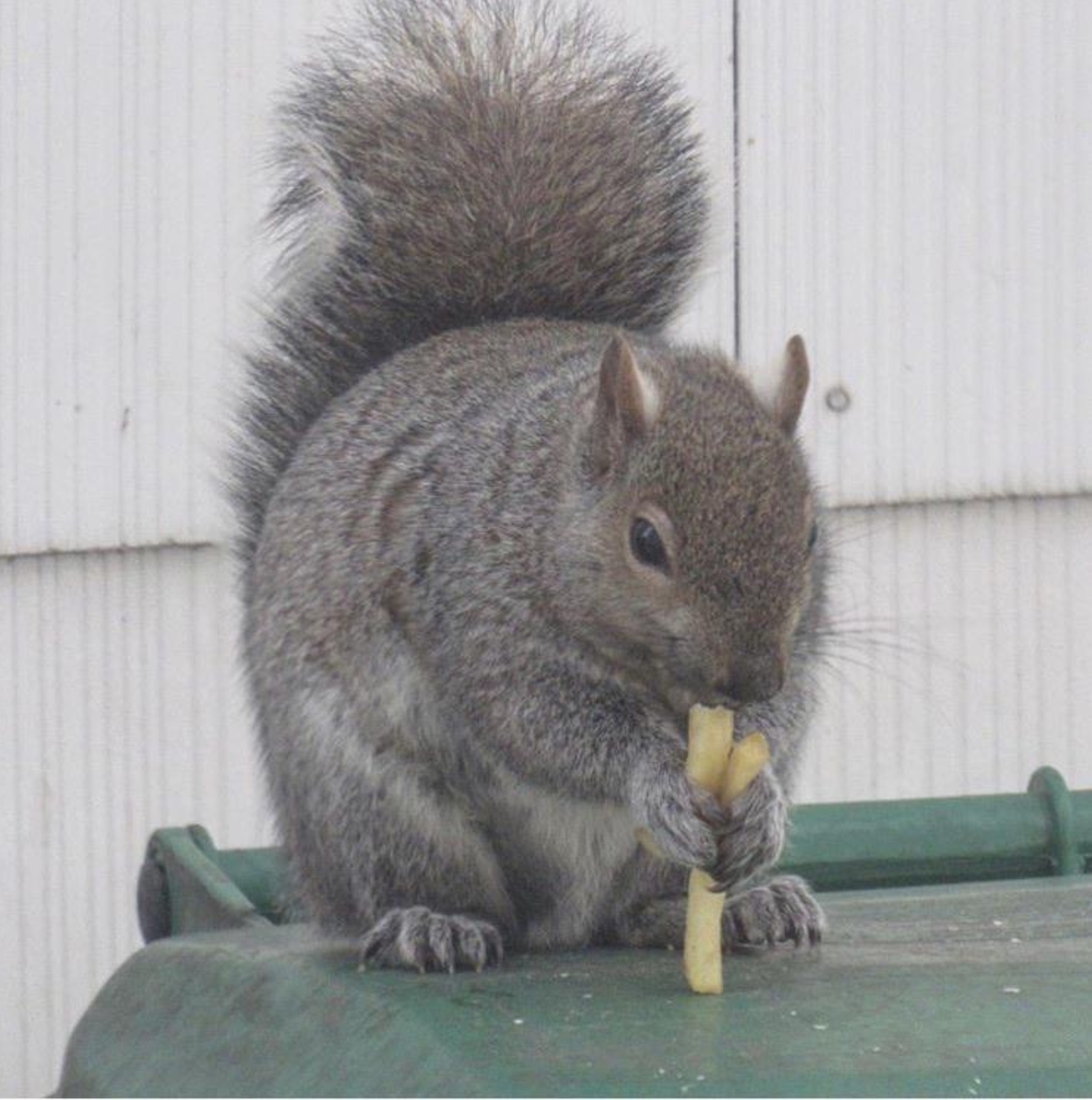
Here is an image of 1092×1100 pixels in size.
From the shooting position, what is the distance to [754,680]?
1.69 metres

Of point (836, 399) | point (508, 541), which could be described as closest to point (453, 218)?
point (508, 541)

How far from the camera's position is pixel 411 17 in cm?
260

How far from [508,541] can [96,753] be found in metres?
1.24

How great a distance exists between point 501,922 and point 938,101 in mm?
1535

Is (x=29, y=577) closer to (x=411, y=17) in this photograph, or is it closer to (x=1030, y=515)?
(x=411, y=17)

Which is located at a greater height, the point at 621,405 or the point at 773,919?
the point at 621,405

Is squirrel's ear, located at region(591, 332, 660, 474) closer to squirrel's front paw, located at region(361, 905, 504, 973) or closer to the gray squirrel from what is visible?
the gray squirrel

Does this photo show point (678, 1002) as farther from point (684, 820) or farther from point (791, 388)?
point (791, 388)

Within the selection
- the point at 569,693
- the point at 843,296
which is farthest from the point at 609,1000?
the point at 843,296

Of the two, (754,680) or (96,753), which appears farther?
(96,753)

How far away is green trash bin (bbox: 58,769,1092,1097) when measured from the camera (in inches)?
58.6

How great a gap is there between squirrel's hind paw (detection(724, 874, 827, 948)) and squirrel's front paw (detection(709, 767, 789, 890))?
13 centimetres

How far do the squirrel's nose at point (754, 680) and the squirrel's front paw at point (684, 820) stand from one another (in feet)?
0.45

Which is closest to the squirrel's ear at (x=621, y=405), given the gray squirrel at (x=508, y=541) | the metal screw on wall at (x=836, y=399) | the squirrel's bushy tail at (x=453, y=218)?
the gray squirrel at (x=508, y=541)
